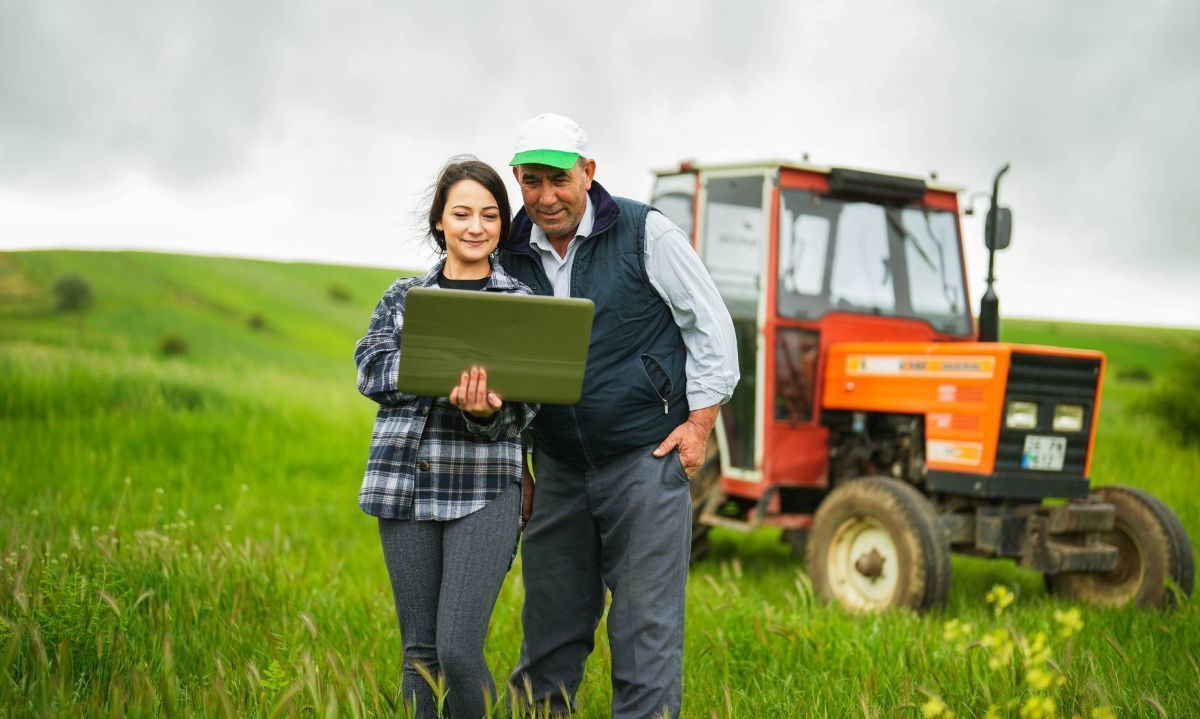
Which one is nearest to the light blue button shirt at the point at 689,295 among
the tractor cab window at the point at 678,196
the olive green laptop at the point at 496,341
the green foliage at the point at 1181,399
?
the olive green laptop at the point at 496,341

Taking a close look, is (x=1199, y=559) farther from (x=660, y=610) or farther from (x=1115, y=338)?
(x=1115, y=338)

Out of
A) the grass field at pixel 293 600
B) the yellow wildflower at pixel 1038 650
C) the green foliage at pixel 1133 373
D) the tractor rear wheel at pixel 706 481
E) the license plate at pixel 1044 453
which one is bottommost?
the grass field at pixel 293 600

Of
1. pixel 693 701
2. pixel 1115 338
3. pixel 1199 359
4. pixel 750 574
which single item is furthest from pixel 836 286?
pixel 1115 338

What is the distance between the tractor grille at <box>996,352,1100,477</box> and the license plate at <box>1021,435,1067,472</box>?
0.08 ft

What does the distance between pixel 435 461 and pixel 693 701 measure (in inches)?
62.8

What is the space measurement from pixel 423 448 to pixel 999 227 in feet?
13.4

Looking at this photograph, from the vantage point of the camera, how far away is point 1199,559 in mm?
8320

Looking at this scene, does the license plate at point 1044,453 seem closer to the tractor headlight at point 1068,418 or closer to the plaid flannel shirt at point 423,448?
the tractor headlight at point 1068,418

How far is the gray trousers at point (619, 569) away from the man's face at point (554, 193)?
30.9 inches

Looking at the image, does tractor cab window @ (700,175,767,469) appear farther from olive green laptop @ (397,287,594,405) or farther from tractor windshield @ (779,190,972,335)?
olive green laptop @ (397,287,594,405)

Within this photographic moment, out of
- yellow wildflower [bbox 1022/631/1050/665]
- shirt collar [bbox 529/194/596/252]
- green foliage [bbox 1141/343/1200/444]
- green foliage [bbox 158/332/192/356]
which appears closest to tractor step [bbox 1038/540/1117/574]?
yellow wildflower [bbox 1022/631/1050/665]

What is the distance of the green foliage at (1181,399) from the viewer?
13453 mm

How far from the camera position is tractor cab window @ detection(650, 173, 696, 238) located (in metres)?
7.45

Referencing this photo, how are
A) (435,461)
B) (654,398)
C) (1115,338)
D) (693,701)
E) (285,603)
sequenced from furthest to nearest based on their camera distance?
(1115,338) → (285,603) → (693,701) → (654,398) → (435,461)
